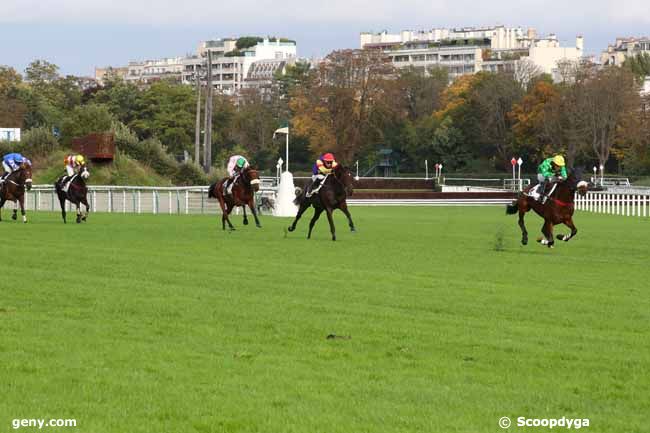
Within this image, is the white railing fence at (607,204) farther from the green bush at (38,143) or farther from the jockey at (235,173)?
the jockey at (235,173)

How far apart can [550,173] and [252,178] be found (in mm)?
8219

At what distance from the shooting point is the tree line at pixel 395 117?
99.8m

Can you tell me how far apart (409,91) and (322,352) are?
402 ft

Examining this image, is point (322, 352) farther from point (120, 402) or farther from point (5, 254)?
point (5, 254)

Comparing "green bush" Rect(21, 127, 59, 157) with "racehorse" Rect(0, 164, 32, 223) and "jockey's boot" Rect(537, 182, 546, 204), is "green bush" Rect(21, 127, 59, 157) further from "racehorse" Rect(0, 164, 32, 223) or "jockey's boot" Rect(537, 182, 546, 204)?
"jockey's boot" Rect(537, 182, 546, 204)

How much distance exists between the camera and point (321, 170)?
28.6 m

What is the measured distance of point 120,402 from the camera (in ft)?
29.3

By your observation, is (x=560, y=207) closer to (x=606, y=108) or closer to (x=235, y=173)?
(x=235, y=173)

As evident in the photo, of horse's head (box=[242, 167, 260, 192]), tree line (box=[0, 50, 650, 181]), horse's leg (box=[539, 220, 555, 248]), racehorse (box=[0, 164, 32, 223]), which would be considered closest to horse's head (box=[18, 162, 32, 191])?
racehorse (box=[0, 164, 32, 223])

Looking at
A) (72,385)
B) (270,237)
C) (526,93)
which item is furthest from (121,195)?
(526,93)

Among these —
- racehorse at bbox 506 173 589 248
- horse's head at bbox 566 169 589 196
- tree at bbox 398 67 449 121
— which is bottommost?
racehorse at bbox 506 173 589 248

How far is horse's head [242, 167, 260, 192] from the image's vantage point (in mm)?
32094

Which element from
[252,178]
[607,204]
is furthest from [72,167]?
[607,204]

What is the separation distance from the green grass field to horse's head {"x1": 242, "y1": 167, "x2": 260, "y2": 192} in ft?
32.3
